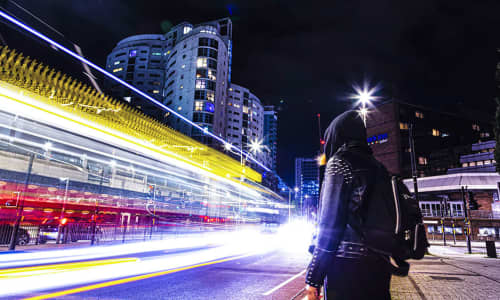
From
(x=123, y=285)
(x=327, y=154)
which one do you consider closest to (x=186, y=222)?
(x=123, y=285)

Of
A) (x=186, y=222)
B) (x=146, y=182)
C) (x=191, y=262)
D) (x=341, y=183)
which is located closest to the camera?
(x=341, y=183)

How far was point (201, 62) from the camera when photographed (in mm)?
82250

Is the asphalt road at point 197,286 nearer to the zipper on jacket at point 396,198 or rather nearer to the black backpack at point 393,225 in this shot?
the black backpack at point 393,225

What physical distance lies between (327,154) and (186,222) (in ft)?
59.7

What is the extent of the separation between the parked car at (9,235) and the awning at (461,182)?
39.3 m

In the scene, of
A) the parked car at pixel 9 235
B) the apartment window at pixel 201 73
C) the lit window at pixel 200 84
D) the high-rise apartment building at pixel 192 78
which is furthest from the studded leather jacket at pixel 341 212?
the apartment window at pixel 201 73

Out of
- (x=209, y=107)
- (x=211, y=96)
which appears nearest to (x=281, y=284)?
(x=209, y=107)

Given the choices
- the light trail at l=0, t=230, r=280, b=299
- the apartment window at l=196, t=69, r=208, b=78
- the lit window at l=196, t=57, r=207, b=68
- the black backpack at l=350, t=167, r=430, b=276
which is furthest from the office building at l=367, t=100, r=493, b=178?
the black backpack at l=350, t=167, r=430, b=276

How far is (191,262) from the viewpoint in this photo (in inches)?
409

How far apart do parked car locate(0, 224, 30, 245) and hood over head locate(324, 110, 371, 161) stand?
1506 centimetres

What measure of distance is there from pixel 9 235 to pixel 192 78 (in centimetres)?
7355

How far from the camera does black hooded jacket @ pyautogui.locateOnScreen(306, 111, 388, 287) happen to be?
2068 mm

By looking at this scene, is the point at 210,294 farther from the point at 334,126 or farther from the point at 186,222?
the point at 186,222

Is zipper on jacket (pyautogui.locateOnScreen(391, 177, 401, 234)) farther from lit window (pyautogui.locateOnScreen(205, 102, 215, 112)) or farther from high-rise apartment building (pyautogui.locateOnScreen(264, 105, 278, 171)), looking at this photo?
high-rise apartment building (pyautogui.locateOnScreen(264, 105, 278, 171))
